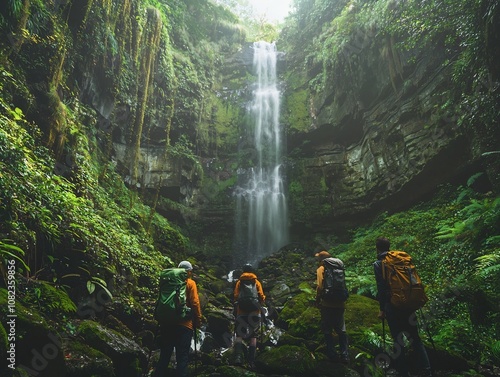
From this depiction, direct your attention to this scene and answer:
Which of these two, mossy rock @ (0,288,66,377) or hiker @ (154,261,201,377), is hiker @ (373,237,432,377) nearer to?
hiker @ (154,261,201,377)

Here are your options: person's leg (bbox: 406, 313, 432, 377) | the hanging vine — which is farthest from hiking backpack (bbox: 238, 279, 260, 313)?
the hanging vine

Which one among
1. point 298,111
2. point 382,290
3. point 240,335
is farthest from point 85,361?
point 298,111

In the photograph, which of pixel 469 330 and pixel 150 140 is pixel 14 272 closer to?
pixel 469 330

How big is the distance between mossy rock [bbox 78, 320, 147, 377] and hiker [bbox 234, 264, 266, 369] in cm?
158

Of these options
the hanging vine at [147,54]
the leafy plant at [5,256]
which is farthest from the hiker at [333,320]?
the hanging vine at [147,54]

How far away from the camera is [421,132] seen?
1180cm

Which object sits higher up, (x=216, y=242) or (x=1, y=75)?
(x=216, y=242)

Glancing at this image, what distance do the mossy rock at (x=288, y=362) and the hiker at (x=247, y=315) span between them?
1.07 feet

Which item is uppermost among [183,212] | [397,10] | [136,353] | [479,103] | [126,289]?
[397,10]

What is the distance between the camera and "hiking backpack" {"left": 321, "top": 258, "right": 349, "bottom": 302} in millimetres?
4746

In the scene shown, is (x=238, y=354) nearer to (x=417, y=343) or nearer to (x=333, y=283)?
(x=333, y=283)

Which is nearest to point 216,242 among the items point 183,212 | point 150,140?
point 183,212

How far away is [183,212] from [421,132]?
35.3ft

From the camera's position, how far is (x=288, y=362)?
4.64m
